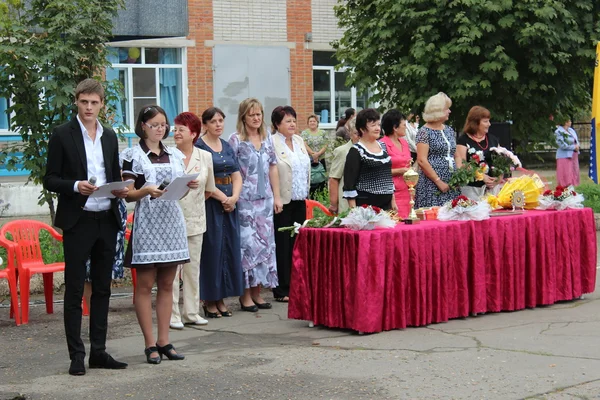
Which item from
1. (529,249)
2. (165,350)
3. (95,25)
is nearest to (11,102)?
(95,25)

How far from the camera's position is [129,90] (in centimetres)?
2369

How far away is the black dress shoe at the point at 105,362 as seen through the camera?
25.5ft

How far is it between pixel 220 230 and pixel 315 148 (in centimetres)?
771

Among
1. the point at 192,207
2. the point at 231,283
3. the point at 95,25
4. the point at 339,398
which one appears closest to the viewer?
the point at 339,398

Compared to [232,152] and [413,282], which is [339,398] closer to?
[413,282]

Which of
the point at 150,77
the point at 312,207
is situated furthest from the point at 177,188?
the point at 150,77

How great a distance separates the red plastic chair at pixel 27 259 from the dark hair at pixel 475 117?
14.6ft

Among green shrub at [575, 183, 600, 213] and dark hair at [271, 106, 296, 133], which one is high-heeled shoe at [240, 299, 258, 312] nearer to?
dark hair at [271, 106, 296, 133]

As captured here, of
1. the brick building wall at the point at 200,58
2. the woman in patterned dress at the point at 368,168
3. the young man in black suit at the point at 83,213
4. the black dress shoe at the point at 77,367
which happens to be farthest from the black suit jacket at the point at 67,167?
the brick building wall at the point at 200,58

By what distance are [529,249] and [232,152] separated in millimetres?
3011

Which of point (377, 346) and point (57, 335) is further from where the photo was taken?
point (57, 335)

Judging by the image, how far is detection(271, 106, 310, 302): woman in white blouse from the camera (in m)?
11.0

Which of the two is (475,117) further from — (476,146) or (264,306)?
(264,306)

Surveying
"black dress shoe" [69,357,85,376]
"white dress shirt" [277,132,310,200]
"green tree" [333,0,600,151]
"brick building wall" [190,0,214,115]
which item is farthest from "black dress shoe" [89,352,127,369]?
"brick building wall" [190,0,214,115]
